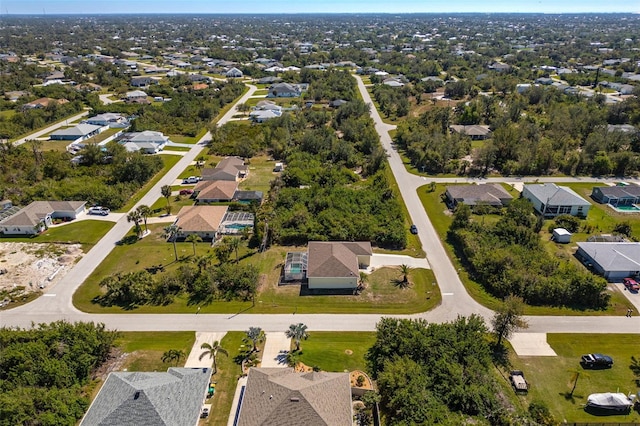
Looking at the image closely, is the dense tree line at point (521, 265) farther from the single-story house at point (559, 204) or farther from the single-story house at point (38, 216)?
the single-story house at point (38, 216)

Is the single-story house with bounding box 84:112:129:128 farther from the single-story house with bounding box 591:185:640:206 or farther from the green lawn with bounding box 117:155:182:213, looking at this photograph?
the single-story house with bounding box 591:185:640:206

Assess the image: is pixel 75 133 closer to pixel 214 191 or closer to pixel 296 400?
pixel 214 191

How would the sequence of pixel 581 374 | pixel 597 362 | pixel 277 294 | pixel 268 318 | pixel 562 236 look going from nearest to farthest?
pixel 581 374, pixel 597 362, pixel 268 318, pixel 277 294, pixel 562 236

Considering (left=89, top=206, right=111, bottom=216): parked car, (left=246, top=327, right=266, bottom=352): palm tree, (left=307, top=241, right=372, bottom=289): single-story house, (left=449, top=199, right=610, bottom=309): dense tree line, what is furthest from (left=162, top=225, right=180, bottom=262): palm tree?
(left=449, top=199, right=610, bottom=309): dense tree line

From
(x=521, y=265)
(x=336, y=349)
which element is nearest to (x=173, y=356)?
(x=336, y=349)

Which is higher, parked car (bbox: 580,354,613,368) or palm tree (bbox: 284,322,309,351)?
palm tree (bbox: 284,322,309,351)

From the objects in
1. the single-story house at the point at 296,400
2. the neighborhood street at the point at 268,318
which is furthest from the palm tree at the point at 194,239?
the single-story house at the point at 296,400
